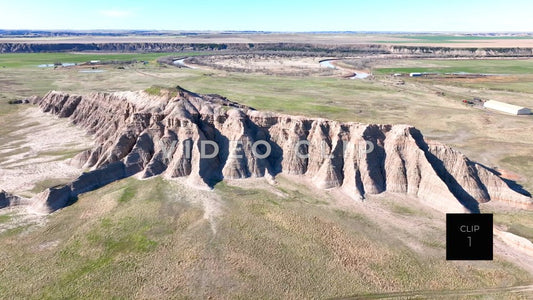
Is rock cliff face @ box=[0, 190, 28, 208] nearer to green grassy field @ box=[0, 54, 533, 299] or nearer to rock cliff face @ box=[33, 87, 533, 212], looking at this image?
rock cliff face @ box=[33, 87, 533, 212]

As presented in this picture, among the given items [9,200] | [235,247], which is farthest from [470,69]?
[9,200]

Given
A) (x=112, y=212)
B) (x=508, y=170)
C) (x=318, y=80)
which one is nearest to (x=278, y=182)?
(x=112, y=212)

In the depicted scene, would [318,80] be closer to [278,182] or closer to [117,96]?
[117,96]

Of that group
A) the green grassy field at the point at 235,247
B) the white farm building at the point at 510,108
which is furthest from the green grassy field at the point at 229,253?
the white farm building at the point at 510,108

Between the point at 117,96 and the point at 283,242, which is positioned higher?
the point at 117,96

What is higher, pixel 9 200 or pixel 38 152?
pixel 38 152

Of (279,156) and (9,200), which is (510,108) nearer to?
(279,156)
